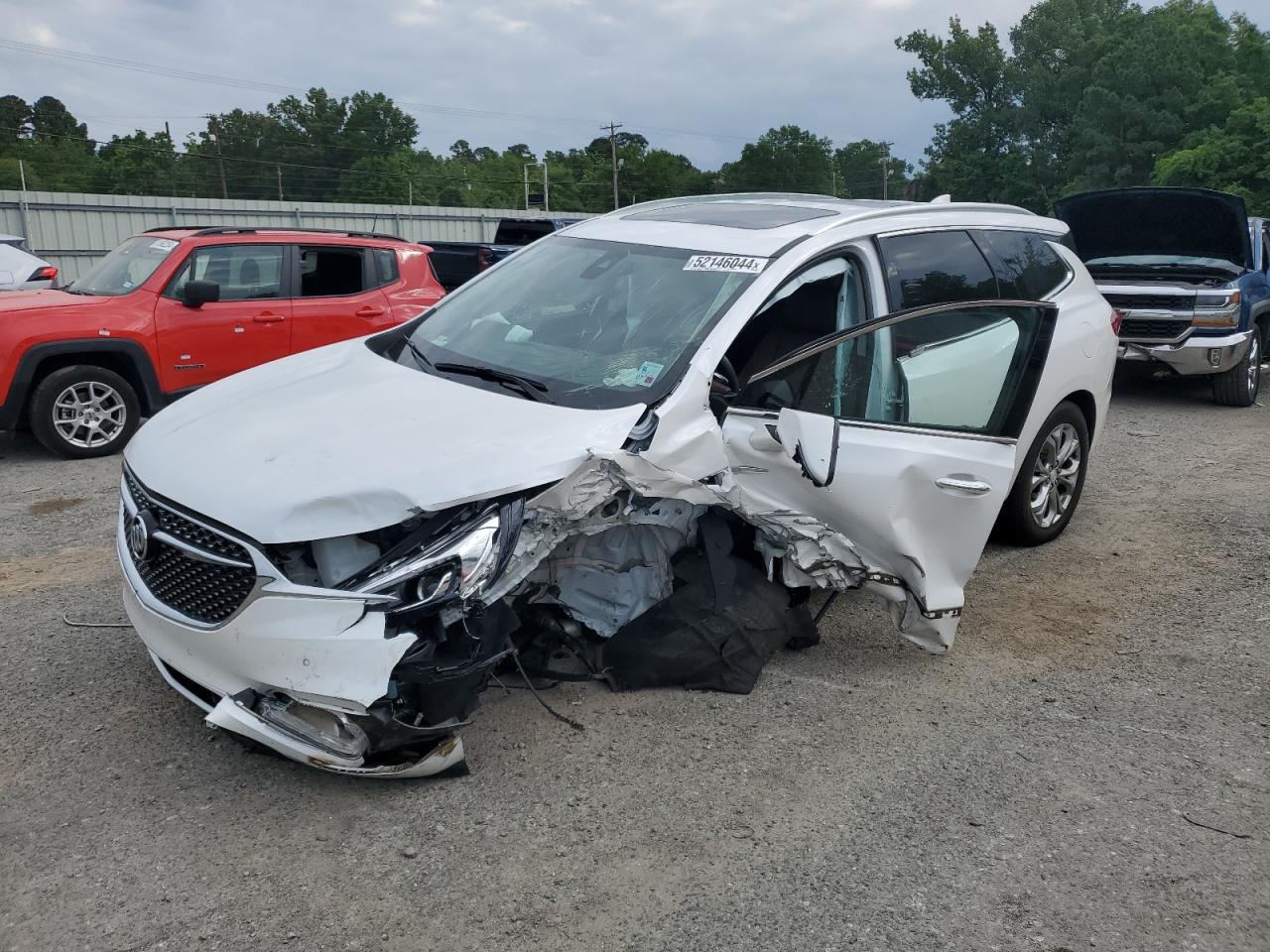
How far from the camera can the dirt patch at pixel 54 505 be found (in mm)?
6543

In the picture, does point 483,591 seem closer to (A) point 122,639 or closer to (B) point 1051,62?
(A) point 122,639

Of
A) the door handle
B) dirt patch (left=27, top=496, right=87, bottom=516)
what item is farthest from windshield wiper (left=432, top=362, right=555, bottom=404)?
dirt patch (left=27, top=496, right=87, bottom=516)

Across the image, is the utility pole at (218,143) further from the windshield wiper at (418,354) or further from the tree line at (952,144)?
the windshield wiper at (418,354)

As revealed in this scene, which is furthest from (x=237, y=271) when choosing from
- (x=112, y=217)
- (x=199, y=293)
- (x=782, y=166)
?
(x=782, y=166)

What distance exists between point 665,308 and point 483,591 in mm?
1525

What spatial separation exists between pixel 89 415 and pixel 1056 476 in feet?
22.2

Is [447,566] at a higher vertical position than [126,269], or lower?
lower

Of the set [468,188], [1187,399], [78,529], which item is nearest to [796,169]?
[468,188]

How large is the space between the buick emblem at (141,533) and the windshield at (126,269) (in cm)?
546

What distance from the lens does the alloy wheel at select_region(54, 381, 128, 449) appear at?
7.87 metres

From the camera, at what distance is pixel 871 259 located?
178 inches

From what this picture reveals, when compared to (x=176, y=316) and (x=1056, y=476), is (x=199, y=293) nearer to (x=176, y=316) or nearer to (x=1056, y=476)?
(x=176, y=316)

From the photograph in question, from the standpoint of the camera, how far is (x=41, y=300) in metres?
7.98

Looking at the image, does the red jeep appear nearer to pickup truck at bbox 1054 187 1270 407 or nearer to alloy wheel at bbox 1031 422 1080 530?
alloy wheel at bbox 1031 422 1080 530
